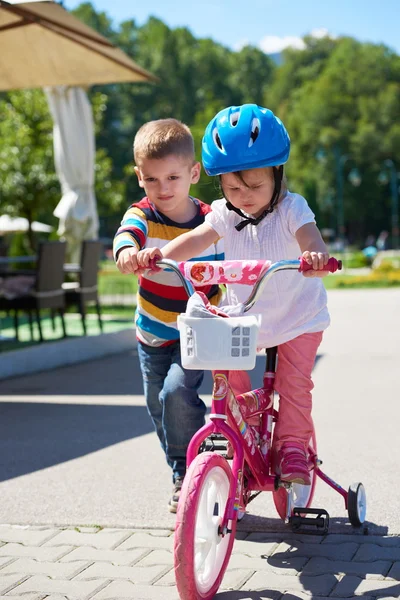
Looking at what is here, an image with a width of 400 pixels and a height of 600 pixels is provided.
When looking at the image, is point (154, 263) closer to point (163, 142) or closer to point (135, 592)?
point (163, 142)

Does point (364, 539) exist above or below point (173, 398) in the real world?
below

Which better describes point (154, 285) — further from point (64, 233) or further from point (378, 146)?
point (378, 146)

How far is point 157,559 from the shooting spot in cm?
368

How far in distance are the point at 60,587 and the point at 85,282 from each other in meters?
8.10

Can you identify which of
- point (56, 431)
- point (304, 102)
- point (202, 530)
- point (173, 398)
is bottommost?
point (56, 431)

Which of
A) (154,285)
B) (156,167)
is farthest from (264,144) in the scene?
(154,285)

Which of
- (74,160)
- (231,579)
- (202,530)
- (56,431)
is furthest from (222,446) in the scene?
(74,160)

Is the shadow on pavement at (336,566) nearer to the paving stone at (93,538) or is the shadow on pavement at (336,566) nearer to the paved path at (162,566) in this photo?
the paved path at (162,566)

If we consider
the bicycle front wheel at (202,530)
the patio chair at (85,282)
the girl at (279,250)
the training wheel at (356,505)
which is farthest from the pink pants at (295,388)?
the patio chair at (85,282)

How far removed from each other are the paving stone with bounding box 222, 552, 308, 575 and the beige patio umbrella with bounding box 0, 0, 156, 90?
575 centimetres

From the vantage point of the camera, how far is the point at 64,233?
44.3 ft

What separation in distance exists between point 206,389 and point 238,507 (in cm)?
453

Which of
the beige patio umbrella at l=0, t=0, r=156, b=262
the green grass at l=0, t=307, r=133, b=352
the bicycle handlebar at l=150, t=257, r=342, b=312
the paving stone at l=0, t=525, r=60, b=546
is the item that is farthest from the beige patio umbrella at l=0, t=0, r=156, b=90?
the bicycle handlebar at l=150, t=257, r=342, b=312

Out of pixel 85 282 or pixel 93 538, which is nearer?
pixel 93 538
